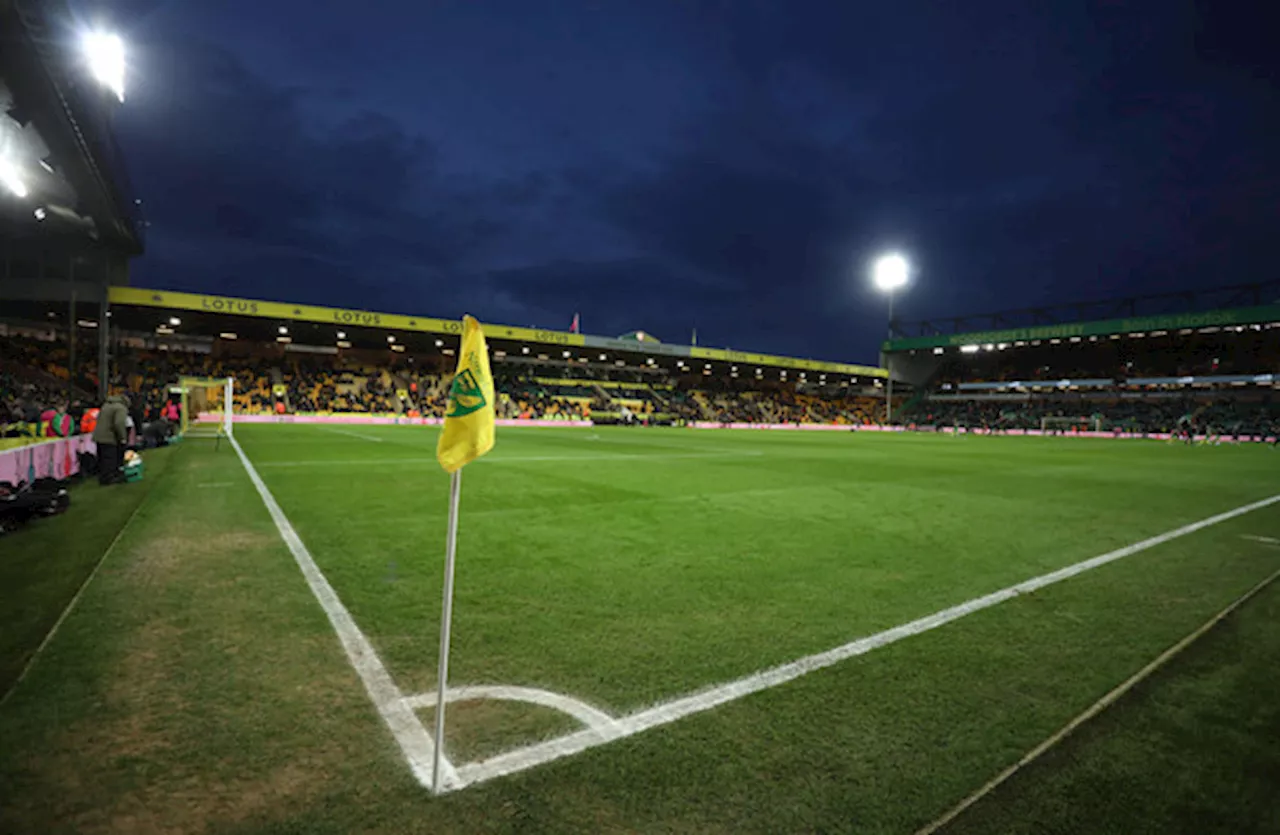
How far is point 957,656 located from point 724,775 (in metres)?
1.95

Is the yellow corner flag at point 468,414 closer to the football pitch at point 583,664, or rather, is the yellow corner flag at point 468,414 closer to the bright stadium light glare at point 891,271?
the football pitch at point 583,664

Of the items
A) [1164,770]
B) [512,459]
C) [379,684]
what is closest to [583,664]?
[379,684]

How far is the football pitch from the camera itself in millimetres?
2049

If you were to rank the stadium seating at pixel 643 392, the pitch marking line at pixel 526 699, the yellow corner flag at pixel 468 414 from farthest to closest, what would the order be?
the stadium seating at pixel 643 392
the pitch marking line at pixel 526 699
the yellow corner flag at pixel 468 414

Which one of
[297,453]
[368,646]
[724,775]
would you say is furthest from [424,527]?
[297,453]

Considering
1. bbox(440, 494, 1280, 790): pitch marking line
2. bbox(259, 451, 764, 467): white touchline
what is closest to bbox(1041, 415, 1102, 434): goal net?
bbox(259, 451, 764, 467): white touchline

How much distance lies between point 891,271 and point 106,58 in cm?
4857

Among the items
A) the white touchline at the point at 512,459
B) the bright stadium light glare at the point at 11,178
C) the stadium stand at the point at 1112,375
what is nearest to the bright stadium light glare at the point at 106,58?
the bright stadium light glare at the point at 11,178

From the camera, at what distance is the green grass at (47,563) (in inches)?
136

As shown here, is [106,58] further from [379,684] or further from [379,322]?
[379,322]

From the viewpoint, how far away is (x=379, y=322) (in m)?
39.5

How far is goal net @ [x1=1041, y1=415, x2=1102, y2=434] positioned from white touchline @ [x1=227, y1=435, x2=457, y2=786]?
6713 centimetres

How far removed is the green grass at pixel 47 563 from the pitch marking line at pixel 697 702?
2653 millimetres

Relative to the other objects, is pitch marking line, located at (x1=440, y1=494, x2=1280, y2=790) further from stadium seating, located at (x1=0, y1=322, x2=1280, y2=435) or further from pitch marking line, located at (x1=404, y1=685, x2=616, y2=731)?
stadium seating, located at (x1=0, y1=322, x2=1280, y2=435)
